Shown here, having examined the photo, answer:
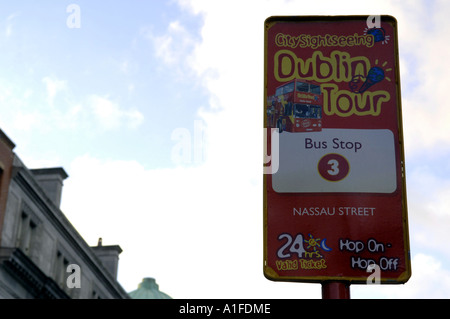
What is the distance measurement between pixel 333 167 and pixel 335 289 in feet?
3.21

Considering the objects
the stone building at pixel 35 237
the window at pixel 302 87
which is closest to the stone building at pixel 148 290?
the stone building at pixel 35 237

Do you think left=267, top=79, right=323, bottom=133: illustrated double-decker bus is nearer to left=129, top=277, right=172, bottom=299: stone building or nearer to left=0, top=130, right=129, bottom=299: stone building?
left=0, top=130, right=129, bottom=299: stone building

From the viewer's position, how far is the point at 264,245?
5.94 meters

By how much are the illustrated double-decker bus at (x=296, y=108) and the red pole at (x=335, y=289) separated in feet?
4.28

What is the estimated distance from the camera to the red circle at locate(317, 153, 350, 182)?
593cm

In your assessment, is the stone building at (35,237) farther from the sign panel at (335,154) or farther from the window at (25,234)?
the sign panel at (335,154)

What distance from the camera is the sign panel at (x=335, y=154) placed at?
579cm

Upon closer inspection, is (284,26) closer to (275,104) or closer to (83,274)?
(275,104)

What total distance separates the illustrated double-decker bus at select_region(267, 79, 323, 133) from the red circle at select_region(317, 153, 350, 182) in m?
0.31

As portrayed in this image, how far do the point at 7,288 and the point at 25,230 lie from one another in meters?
3.50

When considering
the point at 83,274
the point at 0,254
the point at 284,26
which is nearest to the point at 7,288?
the point at 0,254

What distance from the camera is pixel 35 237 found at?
39.2 m

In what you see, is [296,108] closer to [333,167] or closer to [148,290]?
[333,167]

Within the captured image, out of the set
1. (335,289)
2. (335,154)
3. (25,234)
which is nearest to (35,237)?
(25,234)
